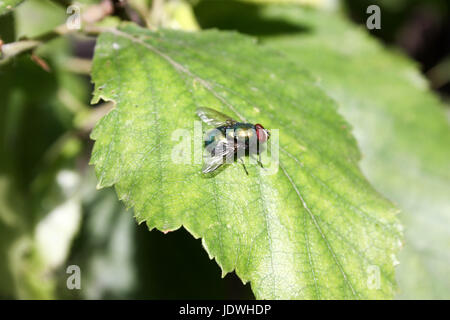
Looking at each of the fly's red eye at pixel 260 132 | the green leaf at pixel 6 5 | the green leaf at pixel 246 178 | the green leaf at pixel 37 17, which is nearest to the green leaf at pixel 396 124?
the green leaf at pixel 246 178

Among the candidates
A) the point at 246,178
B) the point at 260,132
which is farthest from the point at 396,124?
the point at 246,178

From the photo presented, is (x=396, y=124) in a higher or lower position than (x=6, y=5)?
lower

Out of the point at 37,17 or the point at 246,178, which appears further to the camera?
the point at 37,17

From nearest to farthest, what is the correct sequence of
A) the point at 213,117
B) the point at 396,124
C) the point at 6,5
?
the point at 6,5 → the point at 213,117 → the point at 396,124

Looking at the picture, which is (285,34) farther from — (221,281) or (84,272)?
(84,272)

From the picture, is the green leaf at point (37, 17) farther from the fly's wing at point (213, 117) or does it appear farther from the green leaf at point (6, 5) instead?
the fly's wing at point (213, 117)

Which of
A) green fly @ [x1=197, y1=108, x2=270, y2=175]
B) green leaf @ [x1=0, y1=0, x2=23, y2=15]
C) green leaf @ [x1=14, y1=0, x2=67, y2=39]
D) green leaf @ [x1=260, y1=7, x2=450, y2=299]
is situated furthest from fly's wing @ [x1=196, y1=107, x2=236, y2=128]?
green leaf @ [x1=14, y1=0, x2=67, y2=39]

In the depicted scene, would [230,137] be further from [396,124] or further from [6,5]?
[396,124]

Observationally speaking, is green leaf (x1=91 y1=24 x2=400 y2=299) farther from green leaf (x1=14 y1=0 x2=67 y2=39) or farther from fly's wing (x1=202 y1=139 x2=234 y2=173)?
green leaf (x1=14 y1=0 x2=67 y2=39)

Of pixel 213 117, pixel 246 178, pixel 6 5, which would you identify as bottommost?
pixel 246 178
